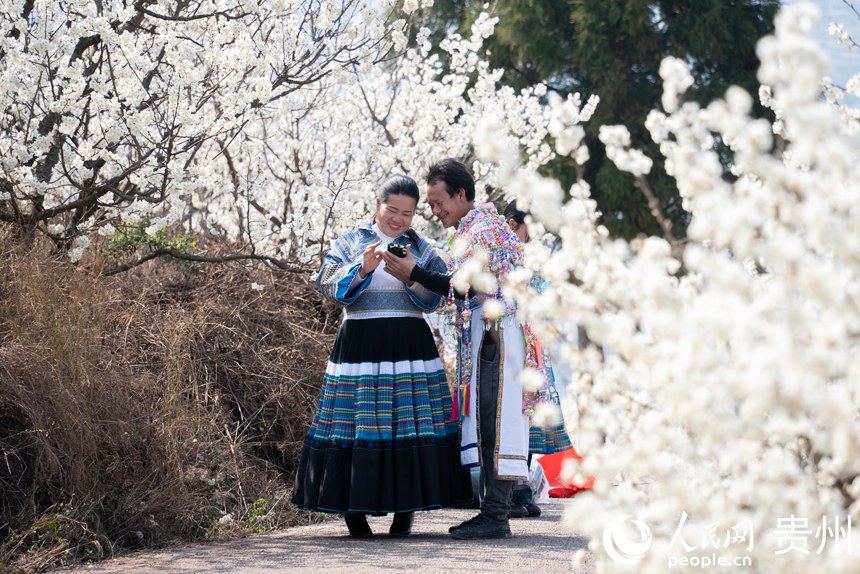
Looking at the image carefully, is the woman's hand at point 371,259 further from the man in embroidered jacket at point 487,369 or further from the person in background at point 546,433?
the person in background at point 546,433

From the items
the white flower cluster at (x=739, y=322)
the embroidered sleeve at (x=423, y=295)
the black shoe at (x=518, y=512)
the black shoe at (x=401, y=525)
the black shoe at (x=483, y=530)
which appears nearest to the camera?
the white flower cluster at (x=739, y=322)

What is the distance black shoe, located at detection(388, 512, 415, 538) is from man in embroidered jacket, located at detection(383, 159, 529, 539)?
29 cm

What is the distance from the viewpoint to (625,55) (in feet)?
63.5

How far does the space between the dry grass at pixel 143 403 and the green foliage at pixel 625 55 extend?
36.9 feet

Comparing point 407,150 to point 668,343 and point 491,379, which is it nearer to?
point 491,379

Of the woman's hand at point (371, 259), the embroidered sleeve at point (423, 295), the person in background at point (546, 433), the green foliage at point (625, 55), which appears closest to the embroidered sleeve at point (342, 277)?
the woman's hand at point (371, 259)

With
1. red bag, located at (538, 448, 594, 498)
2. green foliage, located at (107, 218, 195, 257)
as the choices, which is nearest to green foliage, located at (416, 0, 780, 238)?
green foliage, located at (107, 218, 195, 257)

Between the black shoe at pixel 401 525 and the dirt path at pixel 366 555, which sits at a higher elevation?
the black shoe at pixel 401 525

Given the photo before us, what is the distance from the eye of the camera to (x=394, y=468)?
5.26 meters

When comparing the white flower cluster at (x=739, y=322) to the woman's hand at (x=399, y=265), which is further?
the woman's hand at (x=399, y=265)

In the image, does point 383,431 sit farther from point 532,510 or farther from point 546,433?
point 532,510

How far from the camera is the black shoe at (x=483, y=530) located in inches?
208

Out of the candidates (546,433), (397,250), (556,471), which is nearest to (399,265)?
(397,250)

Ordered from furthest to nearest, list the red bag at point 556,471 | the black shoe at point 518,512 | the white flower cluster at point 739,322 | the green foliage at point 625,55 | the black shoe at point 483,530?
the green foliage at point 625,55, the red bag at point 556,471, the black shoe at point 518,512, the black shoe at point 483,530, the white flower cluster at point 739,322
